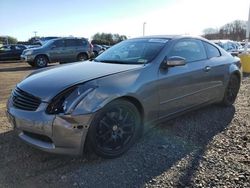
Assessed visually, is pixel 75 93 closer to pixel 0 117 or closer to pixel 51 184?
pixel 51 184

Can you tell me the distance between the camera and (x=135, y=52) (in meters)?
4.87

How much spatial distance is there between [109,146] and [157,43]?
192cm

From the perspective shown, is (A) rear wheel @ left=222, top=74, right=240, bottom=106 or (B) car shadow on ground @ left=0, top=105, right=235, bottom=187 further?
(A) rear wheel @ left=222, top=74, right=240, bottom=106

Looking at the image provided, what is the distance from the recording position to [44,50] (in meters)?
17.6

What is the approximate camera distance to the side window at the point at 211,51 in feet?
18.5

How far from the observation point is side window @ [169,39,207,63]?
4.88 m

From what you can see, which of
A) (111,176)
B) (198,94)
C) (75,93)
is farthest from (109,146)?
(198,94)

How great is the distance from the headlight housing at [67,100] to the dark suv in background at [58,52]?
14702 millimetres

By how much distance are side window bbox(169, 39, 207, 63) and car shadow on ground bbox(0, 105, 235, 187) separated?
4.06 ft

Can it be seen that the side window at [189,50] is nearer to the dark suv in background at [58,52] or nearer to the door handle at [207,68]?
the door handle at [207,68]

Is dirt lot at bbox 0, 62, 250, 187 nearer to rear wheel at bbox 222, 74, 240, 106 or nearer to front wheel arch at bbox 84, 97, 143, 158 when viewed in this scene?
front wheel arch at bbox 84, 97, 143, 158

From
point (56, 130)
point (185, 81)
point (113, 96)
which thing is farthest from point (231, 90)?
point (56, 130)

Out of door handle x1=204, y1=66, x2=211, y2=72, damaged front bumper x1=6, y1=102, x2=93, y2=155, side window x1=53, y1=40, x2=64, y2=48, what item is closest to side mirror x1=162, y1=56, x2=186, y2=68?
door handle x1=204, y1=66, x2=211, y2=72

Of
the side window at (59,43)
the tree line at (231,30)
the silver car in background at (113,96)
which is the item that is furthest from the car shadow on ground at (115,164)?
the tree line at (231,30)
